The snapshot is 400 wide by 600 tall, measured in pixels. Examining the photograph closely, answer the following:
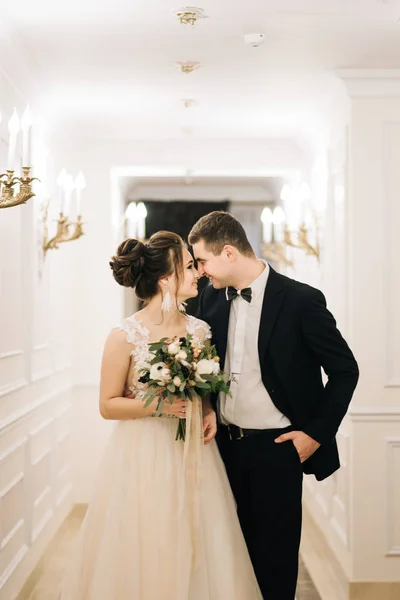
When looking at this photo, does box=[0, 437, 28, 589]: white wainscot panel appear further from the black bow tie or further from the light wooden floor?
the black bow tie

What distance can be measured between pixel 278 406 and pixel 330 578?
195 cm

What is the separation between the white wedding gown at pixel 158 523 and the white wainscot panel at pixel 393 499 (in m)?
1.42

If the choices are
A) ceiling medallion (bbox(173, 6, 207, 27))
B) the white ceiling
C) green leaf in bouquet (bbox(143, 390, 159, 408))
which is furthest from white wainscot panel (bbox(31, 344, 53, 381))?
ceiling medallion (bbox(173, 6, 207, 27))

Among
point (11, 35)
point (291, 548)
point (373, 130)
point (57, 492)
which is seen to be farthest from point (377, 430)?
point (11, 35)

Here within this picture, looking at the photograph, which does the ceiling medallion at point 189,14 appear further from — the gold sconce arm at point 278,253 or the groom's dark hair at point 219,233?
the gold sconce arm at point 278,253

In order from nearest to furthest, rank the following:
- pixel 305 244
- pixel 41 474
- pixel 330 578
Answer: pixel 330 578
pixel 41 474
pixel 305 244

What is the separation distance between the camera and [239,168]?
6.06 m

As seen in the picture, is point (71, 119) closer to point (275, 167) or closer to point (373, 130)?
point (275, 167)

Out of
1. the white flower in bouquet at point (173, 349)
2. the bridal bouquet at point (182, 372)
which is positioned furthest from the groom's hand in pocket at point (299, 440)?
the white flower in bouquet at point (173, 349)

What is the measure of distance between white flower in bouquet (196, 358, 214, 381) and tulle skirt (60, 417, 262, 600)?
1.17ft

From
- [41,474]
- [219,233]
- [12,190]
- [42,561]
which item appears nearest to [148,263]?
[219,233]

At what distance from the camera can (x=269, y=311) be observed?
10.2 feet

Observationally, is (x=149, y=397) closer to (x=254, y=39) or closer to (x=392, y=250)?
(x=254, y=39)

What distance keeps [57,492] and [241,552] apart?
256cm
